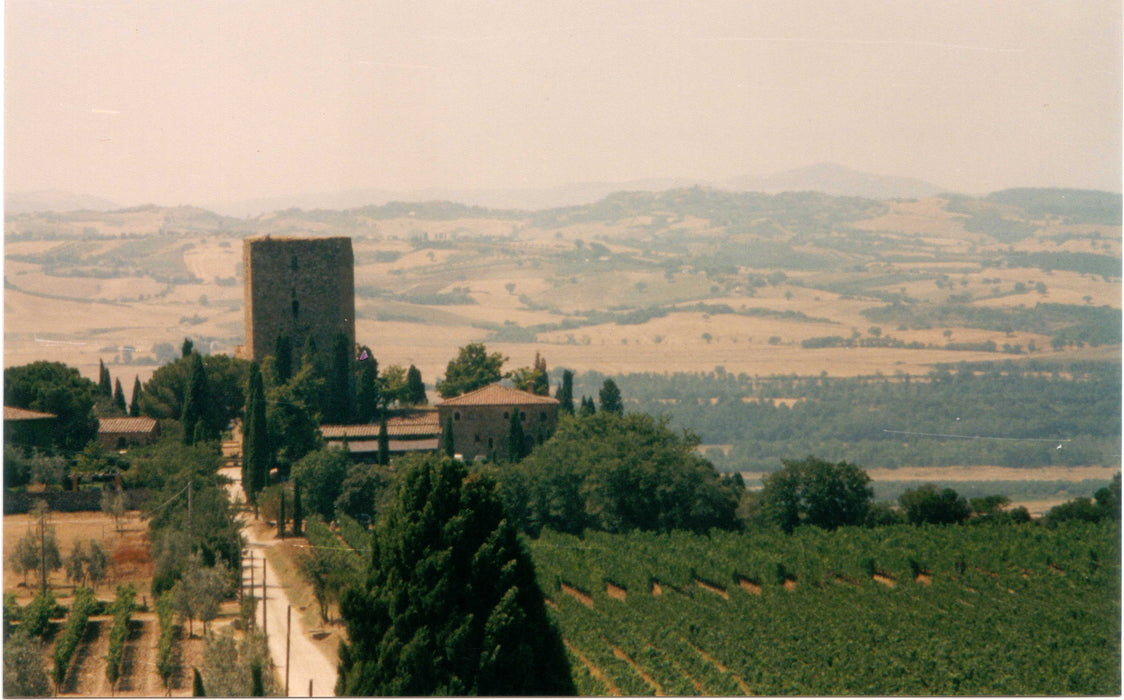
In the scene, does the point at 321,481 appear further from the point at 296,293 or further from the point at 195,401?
the point at 296,293

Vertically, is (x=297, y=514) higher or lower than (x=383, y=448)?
lower

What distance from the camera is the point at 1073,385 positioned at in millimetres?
117062

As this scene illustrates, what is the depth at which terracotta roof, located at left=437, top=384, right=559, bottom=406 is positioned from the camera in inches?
1839

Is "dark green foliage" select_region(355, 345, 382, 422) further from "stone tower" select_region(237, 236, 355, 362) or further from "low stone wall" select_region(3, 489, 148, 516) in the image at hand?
"low stone wall" select_region(3, 489, 148, 516)

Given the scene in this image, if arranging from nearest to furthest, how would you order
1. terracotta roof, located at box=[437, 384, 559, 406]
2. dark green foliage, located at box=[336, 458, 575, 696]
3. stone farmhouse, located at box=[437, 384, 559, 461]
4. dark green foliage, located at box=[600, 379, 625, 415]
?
dark green foliage, located at box=[336, 458, 575, 696] < stone farmhouse, located at box=[437, 384, 559, 461] < terracotta roof, located at box=[437, 384, 559, 406] < dark green foliage, located at box=[600, 379, 625, 415]

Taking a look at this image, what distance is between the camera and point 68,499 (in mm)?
37875

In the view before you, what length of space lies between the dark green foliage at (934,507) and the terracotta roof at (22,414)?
2556 cm

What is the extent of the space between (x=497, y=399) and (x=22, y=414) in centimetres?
1426

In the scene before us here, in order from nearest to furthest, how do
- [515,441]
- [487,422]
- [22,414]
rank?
[22,414], [515,441], [487,422]

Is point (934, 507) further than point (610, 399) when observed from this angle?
No

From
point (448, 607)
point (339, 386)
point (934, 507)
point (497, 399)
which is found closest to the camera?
point (448, 607)

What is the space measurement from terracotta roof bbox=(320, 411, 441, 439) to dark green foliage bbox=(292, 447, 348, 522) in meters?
5.08

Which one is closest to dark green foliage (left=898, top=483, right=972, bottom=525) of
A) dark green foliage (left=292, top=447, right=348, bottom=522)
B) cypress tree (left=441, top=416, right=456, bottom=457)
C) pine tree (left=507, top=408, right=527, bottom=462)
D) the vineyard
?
the vineyard

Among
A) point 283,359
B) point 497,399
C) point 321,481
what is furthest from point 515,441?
point 283,359
